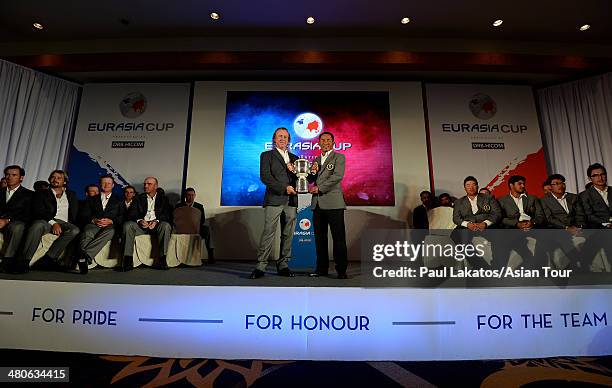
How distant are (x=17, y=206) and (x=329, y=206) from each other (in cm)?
311

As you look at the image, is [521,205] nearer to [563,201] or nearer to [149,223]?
[563,201]

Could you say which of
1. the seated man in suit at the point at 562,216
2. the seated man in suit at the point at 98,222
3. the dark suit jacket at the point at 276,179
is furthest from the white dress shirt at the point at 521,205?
the seated man in suit at the point at 98,222

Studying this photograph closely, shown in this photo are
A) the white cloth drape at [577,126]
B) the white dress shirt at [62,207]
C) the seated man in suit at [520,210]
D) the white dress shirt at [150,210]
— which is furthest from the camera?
the white cloth drape at [577,126]

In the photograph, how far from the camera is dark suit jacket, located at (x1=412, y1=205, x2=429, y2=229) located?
176 inches

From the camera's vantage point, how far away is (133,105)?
5.30 metres

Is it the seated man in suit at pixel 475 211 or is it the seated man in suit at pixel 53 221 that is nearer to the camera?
the seated man in suit at pixel 53 221

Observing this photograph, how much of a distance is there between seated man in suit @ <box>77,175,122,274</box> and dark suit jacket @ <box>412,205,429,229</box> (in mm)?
3994

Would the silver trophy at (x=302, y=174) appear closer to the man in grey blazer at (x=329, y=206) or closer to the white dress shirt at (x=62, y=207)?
the man in grey blazer at (x=329, y=206)

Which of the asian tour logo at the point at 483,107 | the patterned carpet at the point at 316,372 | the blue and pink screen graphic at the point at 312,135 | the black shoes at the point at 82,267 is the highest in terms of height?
the asian tour logo at the point at 483,107

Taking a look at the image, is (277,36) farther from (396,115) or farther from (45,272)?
(45,272)

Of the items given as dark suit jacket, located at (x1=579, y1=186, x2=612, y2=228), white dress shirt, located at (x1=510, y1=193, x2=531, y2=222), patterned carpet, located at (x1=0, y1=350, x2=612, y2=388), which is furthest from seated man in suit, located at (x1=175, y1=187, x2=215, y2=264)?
dark suit jacket, located at (x1=579, y1=186, x2=612, y2=228)

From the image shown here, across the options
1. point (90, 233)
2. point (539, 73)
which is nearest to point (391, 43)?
point (539, 73)

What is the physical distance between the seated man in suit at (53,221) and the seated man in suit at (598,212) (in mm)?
5032

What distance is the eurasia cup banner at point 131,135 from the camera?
5.06 metres
